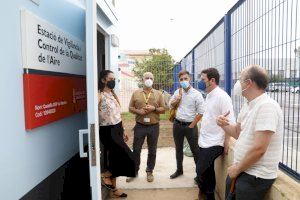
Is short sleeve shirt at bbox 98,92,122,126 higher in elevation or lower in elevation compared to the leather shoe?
higher

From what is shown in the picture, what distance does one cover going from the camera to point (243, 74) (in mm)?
2316

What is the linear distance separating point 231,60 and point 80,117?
210cm

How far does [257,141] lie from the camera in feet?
6.88

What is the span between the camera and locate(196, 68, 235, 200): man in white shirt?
347cm

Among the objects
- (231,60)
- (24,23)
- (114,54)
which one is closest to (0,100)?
(24,23)

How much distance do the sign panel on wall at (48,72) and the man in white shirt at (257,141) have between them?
154 cm

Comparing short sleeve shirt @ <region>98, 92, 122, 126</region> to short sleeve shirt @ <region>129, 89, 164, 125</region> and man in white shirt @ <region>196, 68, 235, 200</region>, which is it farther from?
man in white shirt @ <region>196, 68, 235, 200</region>

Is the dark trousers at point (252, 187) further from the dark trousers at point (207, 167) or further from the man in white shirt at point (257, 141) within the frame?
the dark trousers at point (207, 167)

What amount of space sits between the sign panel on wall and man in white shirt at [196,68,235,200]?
1.50 metres

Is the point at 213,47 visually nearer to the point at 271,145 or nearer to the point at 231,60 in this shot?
the point at 231,60

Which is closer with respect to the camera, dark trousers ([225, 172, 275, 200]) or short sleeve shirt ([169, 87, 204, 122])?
dark trousers ([225, 172, 275, 200])

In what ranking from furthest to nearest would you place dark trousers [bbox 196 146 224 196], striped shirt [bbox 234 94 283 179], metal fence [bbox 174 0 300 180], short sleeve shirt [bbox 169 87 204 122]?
short sleeve shirt [bbox 169 87 204 122] → dark trousers [bbox 196 146 224 196] → metal fence [bbox 174 0 300 180] → striped shirt [bbox 234 94 283 179]

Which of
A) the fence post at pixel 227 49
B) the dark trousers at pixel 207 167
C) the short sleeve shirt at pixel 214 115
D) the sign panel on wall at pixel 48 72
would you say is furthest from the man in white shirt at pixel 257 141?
the fence post at pixel 227 49

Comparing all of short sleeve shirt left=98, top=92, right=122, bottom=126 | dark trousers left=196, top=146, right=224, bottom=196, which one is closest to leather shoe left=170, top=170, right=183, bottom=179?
A: dark trousers left=196, top=146, right=224, bottom=196
